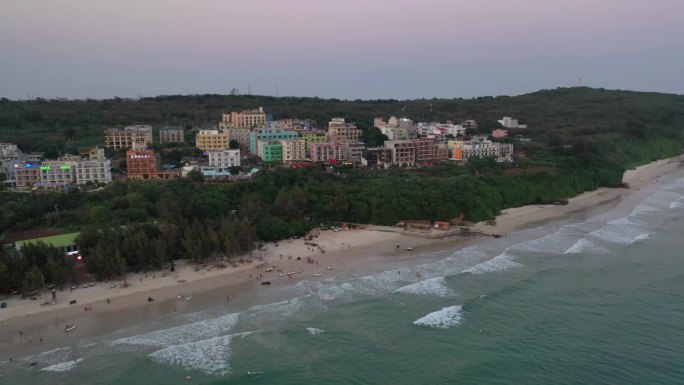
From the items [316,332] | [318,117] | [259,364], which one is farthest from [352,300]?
[318,117]

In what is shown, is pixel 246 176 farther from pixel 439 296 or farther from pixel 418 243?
pixel 439 296

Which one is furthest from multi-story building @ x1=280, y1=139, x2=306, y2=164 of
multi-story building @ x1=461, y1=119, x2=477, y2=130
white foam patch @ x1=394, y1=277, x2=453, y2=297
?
multi-story building @ x1=461, y1=119, x2=477, y2=130

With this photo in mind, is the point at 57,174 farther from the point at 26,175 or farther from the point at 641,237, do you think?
the point at 641,237

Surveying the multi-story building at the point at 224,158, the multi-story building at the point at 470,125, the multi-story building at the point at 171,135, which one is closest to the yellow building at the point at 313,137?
the multi-story building at the point at 224,158

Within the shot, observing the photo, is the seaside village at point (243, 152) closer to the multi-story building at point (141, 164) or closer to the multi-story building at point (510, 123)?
the multi-story building at point (141, 164)

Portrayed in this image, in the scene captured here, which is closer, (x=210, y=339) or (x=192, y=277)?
(x=210, y=339)

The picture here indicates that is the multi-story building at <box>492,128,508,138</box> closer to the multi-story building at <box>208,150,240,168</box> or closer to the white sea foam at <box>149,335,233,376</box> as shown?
the multi-story building at <box>208,150,240,168</box>
